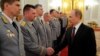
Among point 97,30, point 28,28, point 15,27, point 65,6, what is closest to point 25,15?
point 28,28

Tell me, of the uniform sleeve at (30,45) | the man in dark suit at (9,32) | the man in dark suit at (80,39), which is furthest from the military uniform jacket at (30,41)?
the man in dark suit at (9,32)

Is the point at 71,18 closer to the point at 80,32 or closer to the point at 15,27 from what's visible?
the point at 80,32

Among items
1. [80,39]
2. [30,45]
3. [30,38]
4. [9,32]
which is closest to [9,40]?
[9,32]

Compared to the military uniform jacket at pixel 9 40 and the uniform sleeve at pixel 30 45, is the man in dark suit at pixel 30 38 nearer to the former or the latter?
the uniform sleeve at pixel 30 45

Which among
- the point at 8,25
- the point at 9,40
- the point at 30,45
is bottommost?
the point at 30,45

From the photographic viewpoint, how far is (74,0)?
1666 cm

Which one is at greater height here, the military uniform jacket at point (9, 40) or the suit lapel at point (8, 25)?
the suit lapel at point (8, 25)

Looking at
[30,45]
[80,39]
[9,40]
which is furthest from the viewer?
[80,39]

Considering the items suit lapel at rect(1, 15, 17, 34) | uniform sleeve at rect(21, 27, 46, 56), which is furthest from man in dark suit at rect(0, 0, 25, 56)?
uniform sleeve at rect(21, 27, 46, 56)

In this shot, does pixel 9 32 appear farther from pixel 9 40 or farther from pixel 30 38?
pixel 30 38

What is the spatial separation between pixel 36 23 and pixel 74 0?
39.7 feet

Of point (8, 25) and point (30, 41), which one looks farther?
point (30, 41)

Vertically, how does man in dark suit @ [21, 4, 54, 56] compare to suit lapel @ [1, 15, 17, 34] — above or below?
below

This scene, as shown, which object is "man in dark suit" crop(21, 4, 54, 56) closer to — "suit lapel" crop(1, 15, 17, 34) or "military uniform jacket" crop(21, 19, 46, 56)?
"military uniform jacket" crop(21, 19, 46, 56)
